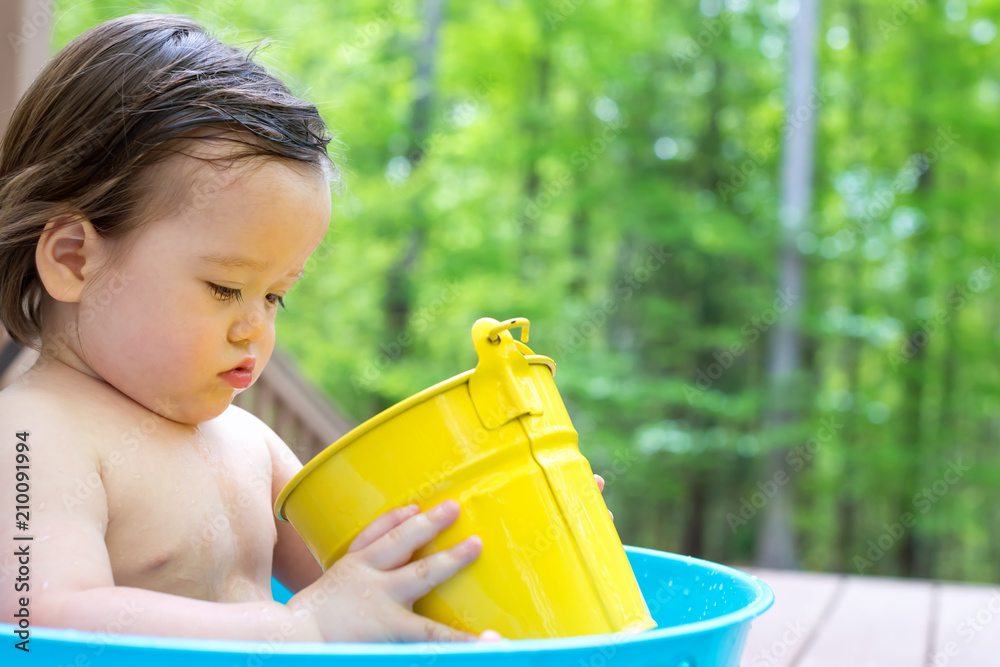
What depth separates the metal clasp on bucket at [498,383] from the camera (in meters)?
0.63

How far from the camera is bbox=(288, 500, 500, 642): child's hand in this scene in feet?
1.94

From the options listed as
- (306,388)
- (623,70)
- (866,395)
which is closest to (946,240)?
(866,395)

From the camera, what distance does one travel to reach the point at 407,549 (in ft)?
1.99

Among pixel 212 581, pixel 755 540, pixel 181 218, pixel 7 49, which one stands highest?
pixel 7 49

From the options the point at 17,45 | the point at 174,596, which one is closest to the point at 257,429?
the point at 174,596

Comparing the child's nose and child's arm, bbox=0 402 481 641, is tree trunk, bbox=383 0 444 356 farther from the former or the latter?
child's arm, bbox=0 402 481 641

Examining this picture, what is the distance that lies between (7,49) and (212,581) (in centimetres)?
129

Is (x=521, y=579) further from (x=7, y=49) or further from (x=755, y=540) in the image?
(x=755, y=540)

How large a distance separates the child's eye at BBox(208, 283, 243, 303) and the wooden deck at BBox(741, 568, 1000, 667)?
1.21m

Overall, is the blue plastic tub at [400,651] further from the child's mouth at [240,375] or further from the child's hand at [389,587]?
the child's mouth at [240,375]

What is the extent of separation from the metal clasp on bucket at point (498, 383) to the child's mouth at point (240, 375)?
229 millimetres

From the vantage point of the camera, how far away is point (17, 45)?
157 centimetres

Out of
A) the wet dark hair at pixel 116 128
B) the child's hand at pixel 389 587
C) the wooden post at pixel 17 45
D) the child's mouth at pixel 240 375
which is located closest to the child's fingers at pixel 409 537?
the child's hand at pixel 389 587

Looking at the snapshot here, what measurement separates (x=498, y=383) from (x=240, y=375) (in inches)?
10.2
